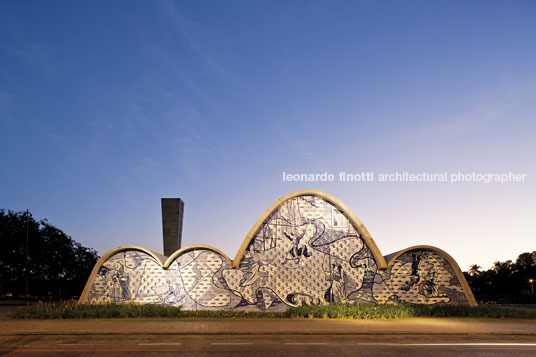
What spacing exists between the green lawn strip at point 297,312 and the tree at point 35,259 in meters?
26.9

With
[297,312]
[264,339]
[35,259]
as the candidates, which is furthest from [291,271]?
[35,259]

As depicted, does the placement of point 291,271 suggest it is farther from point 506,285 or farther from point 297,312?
point 506,285

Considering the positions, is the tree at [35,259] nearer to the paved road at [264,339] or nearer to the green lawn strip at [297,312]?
the green lawn strip at [297,312]

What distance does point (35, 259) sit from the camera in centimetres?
4278

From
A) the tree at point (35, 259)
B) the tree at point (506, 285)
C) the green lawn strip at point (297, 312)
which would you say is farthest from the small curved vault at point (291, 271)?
the tree at point (506, 285)

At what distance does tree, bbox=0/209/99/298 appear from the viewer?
41.1 m

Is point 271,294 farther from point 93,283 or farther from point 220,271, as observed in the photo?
point 93,283

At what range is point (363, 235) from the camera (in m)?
22.0

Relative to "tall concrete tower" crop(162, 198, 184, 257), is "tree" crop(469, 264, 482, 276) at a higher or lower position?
lower

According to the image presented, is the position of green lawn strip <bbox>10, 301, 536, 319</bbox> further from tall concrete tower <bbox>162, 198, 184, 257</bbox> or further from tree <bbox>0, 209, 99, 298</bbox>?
tree <bbox>0, 209, 99, 298</bbox>

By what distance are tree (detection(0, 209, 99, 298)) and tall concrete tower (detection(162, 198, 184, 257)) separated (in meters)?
22.8

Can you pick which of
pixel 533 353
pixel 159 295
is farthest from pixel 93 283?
pixel 533 353

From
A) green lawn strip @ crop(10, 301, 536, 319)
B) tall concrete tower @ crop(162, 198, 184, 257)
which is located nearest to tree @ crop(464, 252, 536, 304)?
green lawn strip @ crop(10, 301, 536, 319)

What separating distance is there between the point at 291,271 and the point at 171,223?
8592 millimetres
